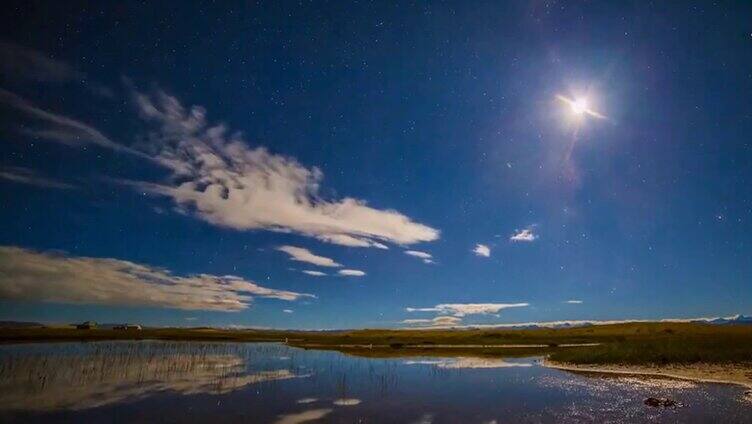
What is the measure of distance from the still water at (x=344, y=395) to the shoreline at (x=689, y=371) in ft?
8.46

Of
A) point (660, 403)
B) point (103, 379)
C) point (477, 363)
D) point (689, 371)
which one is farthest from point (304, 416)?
point (689, 371)

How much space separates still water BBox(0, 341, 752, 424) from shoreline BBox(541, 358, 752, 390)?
258 cm

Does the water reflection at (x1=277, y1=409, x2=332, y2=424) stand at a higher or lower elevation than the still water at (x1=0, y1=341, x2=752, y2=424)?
lower

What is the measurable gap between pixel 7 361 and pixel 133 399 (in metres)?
28.8

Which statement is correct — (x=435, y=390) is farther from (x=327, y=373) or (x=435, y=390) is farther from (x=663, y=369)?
(x=663, y=369)

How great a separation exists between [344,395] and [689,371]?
28.6 metres

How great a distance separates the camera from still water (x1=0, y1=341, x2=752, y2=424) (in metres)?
21.3

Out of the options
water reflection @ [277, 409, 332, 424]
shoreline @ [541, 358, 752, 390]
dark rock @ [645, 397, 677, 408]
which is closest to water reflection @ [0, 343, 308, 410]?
water reflection @ [277, 409, 332, 424]

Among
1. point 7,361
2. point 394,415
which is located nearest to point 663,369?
point 394,415

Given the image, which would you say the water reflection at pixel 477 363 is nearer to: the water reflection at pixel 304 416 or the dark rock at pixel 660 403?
the dark rock at pixel 660 403

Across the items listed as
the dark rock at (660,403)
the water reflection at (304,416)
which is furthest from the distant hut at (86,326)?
the dark rock at (660,403)

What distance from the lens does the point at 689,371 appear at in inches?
1419

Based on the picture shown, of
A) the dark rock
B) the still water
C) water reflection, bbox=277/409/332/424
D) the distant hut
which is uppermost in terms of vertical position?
the distant hut

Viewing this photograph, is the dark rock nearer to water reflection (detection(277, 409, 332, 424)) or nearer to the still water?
the still water
